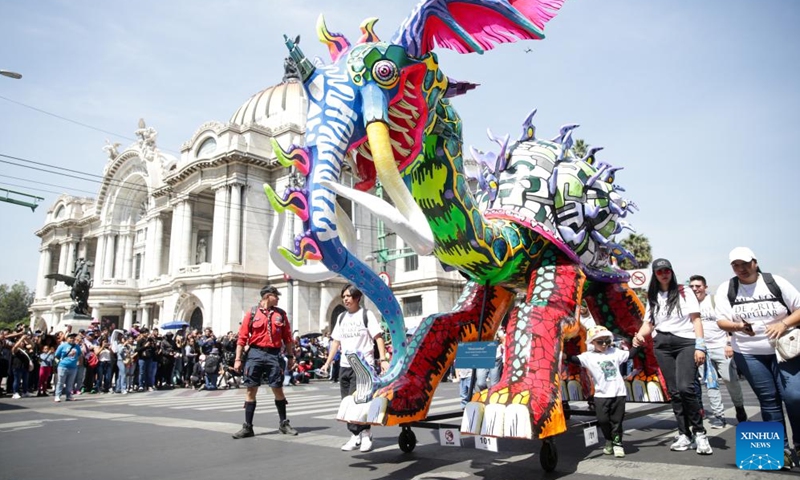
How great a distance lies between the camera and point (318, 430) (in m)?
6.99

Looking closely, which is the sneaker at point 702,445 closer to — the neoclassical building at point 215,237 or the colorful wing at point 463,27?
the colorful wing at point 463,27

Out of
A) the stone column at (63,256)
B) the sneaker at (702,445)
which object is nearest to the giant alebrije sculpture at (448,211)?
the sneaker at (702,445)

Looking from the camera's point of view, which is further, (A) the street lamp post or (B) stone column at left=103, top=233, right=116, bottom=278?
(B) stone column at left=103, top=233, right=116, bottom=278

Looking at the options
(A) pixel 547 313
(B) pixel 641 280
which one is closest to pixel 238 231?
(B) pixel 641 280

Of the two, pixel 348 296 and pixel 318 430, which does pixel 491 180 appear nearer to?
pixel 348 296

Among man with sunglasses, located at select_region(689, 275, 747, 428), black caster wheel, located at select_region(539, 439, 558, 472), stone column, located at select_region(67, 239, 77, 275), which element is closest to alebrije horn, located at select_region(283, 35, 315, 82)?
black caster wheel, located at select_region(539, 439, 558, 472)

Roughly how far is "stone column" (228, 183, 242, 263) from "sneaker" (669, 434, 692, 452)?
2963cm

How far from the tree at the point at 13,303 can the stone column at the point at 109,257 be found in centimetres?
4838

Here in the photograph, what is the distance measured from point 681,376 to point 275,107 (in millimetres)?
38783

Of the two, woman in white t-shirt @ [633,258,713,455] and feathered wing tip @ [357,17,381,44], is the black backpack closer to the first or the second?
woman in white t-shirt @ [633,258,713,455]

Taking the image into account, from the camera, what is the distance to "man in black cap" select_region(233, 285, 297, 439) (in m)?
6.44

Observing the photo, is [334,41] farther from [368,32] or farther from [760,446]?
[760,446]

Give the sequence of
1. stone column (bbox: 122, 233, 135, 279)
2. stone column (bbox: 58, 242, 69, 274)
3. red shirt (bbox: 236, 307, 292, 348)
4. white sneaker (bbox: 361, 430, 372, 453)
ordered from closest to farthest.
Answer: white sneaker (bbox: 361, 430, 372, 453), red shirt (bbox: 236, 307, 292, 348), stone column (bbox: 122, 233, 135, 279), stone column (bbox: 58, 242, 69, 274)

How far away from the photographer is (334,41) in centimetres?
477
